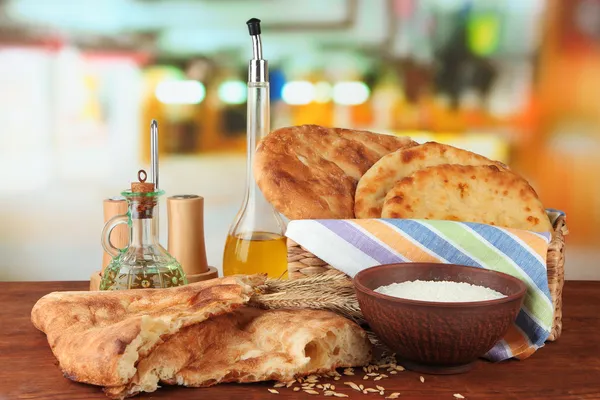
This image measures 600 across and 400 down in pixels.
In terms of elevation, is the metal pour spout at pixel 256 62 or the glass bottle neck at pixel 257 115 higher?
the metal pour spout at pixel 256 62

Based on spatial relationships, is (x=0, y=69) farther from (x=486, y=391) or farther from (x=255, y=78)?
(x=486, y=391)

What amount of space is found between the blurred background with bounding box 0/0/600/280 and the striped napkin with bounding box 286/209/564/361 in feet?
4.19

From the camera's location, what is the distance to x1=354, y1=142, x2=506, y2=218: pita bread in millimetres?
1293

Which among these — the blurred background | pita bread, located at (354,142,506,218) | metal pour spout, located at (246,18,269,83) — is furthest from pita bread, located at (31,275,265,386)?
the blurred background

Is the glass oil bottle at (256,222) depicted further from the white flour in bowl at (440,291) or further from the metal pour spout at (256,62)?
the white flour in bowl at (440,291)

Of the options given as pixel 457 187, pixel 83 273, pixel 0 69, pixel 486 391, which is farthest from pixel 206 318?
pixel 0 69

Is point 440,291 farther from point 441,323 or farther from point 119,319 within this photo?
point 119,319

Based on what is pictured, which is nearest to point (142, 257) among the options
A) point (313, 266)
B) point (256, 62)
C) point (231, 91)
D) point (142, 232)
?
point (142, 232)

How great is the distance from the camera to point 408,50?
→ 92.6 inches

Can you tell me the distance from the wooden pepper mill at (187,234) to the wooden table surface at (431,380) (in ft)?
1.02

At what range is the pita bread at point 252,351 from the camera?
3.24 ft

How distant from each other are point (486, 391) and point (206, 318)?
415mm

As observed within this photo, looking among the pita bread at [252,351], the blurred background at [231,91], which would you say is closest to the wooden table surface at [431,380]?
the pita bread at [252,351]

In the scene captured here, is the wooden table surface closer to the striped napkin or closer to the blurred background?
the striped napkin
